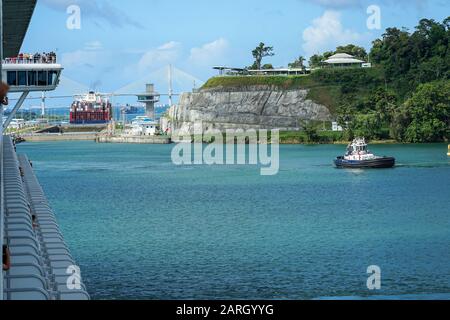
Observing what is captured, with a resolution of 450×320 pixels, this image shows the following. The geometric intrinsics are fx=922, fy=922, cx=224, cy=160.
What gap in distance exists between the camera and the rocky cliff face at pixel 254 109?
11862cm

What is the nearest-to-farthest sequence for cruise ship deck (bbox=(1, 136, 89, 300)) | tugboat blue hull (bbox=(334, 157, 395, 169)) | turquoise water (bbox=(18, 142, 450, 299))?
cruise ship deck (bbox=(1, 136, 89, 300)) → turquoise water (bbox=(18, 142, 450, 299)) → tugboat blue hull (bbox=(334, 157, 395, 169))

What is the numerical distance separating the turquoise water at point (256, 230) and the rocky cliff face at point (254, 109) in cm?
4971

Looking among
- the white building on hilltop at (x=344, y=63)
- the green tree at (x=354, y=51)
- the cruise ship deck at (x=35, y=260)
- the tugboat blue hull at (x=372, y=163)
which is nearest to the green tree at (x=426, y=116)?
the white building on hilltop at (x=344, y=63)

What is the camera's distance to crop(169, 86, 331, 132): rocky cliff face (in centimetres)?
11862

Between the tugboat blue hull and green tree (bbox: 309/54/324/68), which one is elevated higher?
green tree (bbox: 309/54/324/68)

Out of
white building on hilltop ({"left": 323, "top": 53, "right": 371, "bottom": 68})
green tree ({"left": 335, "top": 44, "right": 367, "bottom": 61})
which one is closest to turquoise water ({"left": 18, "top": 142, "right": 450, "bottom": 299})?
white building on hilltop ({"left": 323, "top": 53, "right": 371, "bottom": 68})

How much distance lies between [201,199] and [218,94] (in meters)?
78.1

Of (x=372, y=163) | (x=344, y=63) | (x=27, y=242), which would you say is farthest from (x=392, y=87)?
(x=27, y=242)

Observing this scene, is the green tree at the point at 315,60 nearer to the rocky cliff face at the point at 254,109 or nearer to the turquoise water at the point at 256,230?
the rocky cliff face at the point at 254,109

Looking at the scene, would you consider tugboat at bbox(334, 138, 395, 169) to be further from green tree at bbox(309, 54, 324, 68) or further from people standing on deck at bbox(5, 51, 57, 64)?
green tree at bbox(309, 54, 324, 68)

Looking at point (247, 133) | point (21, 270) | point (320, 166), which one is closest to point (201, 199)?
point (320, 166)

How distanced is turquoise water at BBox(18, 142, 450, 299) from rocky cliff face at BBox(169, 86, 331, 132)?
1957 inches

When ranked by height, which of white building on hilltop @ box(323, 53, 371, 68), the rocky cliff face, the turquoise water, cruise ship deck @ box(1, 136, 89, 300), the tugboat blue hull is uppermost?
white building on hilltop @ box(323, 53, 371, 68)
